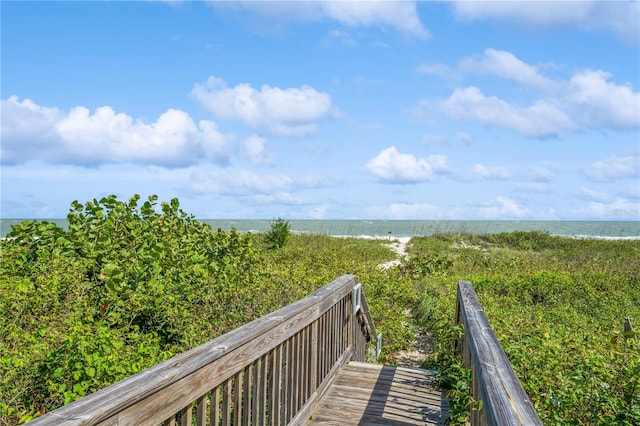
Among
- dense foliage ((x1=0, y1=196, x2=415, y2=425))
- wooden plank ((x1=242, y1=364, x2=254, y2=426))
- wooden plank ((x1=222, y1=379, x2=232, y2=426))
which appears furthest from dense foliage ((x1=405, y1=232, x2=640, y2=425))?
dense foliage ((x1=0, y1=196, x2=415, y2=425))

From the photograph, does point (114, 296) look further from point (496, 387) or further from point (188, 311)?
point (496, 387)

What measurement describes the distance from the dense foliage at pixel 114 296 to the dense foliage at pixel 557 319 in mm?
2458

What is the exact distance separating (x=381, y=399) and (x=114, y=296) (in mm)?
3573

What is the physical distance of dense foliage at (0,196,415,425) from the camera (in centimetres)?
429

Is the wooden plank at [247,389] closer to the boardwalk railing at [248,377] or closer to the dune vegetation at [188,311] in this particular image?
the boardwalk railing at [248,377]

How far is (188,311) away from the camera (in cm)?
612

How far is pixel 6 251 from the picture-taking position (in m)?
7.38

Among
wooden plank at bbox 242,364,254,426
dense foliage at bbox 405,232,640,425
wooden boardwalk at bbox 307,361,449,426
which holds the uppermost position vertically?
wooden plank at bbox 242,364,254,426

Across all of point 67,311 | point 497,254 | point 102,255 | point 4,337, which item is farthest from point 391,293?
point 497,254

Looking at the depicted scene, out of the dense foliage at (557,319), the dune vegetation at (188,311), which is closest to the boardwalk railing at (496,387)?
the dense foliage at (557,319)

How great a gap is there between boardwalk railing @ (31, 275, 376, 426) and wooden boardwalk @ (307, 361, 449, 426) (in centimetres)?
14

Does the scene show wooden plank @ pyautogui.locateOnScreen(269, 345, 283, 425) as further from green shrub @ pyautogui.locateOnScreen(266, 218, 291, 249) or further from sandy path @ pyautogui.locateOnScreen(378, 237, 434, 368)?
green shrub @ pyautogui.locateOnScreen(266, 218, 291, 249)

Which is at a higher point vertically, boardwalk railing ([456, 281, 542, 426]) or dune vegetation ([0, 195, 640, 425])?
boardwalk railing ([456, 281, 542, 426])

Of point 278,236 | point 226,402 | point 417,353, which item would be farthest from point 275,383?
point 278,236
